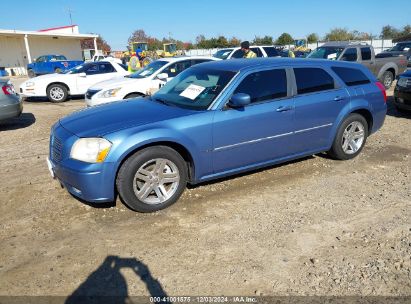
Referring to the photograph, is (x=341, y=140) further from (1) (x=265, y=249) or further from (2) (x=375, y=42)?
(2) (x=375, y=42)

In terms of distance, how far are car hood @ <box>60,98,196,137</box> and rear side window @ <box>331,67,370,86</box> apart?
259 centimetres

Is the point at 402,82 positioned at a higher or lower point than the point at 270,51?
lower

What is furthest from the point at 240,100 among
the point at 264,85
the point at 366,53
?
the point at 366,53

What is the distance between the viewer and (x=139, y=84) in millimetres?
8867

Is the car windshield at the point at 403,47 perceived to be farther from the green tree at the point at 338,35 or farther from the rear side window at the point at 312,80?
the green tree at the point at 338,35

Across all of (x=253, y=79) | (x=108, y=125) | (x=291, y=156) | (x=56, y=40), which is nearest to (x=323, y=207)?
(x=291, y=156)

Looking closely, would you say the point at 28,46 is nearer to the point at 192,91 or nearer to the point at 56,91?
the point at 56,91

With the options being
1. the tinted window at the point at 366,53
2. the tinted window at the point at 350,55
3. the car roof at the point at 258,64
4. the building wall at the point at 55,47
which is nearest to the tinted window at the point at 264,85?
the car roof at the point at 258,64

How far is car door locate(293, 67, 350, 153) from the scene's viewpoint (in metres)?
4.93

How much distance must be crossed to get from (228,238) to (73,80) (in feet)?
35.6

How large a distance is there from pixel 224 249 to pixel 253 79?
2.26 meters

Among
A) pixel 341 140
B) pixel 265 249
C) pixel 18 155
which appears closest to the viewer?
pixel 265 249

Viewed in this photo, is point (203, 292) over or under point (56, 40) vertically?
under

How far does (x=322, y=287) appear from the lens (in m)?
2.87
